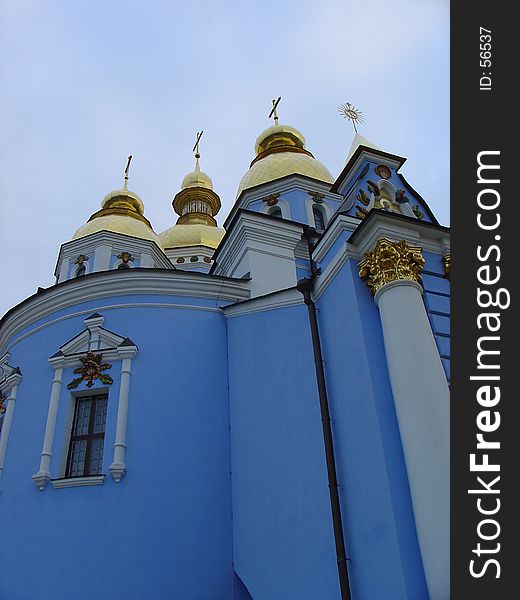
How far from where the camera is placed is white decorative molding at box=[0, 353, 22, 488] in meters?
9.31

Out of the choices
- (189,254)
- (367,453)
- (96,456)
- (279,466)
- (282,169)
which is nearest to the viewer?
(367,453)

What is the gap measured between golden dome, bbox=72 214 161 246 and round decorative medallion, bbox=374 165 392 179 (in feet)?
30.7

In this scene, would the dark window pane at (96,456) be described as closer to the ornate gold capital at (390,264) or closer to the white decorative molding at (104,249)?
the ornate gold capital at (390,264)

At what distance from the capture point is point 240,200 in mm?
15539

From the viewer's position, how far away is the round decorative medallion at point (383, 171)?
945 cm

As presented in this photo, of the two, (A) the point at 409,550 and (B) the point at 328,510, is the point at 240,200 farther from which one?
(A) the point at 409,550

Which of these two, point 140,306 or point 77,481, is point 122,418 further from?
point 140,306

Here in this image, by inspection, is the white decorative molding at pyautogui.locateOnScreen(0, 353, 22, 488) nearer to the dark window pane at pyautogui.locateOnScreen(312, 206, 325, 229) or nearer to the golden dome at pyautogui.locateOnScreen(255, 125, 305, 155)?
the dark window pane at pyautogui.locateOnScreen(312, 206, 325, 229)

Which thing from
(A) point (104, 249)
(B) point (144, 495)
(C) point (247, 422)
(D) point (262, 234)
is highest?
(A) point (104, 249)

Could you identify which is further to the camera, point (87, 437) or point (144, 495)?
point (87, 437)

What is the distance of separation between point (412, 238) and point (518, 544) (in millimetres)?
4448

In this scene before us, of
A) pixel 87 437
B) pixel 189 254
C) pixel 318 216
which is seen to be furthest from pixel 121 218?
pixel 87 437

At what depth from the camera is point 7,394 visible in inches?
398

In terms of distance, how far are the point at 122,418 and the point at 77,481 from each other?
3.57ft
